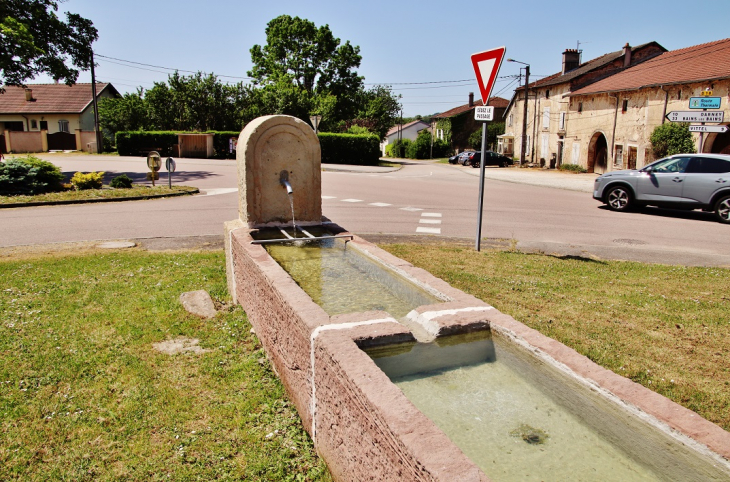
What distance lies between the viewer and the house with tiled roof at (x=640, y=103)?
23031 millimetres

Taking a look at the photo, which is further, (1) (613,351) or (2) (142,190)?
(2) (142,190)

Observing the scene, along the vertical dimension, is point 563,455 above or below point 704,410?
above

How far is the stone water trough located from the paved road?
5769 mm

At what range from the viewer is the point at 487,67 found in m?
8.03

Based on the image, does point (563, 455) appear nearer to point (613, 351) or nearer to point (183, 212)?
point (613, 351)

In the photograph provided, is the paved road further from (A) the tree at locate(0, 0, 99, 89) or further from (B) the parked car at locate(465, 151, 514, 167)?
(B) the parked car at locate(465, 151, 514, 167)

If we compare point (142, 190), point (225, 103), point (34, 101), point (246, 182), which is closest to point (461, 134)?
point (225, 103)

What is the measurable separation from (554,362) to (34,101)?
51.5m

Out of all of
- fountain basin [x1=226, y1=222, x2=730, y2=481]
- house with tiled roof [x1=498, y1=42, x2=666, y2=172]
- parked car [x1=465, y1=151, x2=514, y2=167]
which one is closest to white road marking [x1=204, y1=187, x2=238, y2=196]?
fountain basin [x1=226, y1=222, x2=730, y2=481]

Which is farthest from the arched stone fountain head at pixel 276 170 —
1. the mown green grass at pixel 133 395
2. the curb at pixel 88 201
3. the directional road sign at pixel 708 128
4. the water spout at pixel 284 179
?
the directional road sign at pixel 708 128

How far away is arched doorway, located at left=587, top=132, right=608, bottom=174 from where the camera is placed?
108 ft

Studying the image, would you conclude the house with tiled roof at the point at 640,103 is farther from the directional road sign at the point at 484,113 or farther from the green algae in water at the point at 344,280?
the green algae in water at the point at 344,280

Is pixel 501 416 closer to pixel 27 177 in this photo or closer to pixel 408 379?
pixel 408 379

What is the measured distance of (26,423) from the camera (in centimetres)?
374
